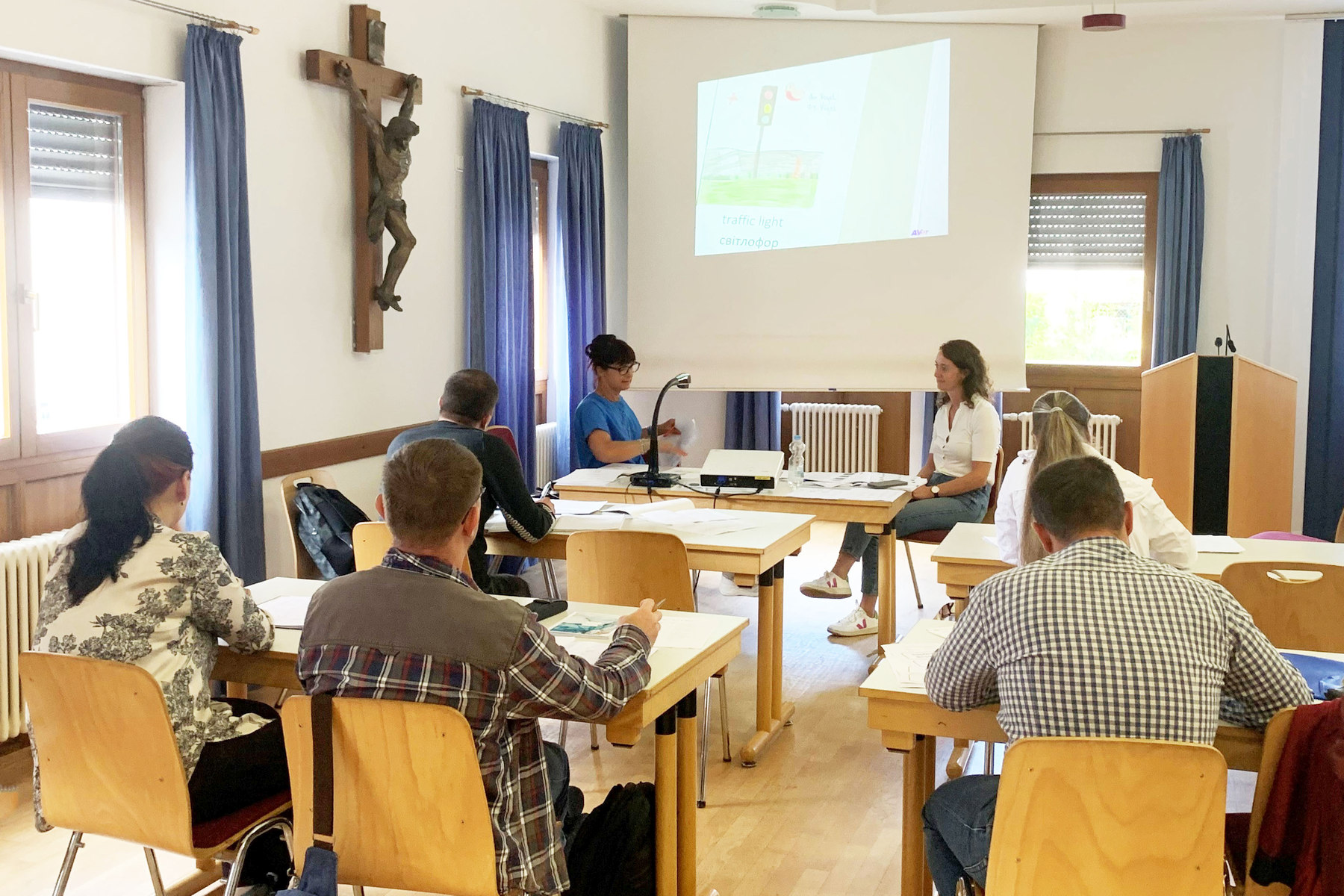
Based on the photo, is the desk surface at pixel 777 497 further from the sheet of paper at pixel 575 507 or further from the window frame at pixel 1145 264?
the window frame at pixel 1145 264

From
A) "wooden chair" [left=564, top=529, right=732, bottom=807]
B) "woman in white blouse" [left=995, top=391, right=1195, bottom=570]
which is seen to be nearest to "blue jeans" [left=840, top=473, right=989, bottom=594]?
"woman in white blouse" [left=995, top=391, right=1195, bottom=570]

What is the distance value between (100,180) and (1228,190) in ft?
18.8

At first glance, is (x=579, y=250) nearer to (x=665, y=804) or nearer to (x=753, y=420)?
(x=753, y=420)

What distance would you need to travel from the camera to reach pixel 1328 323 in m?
6.68

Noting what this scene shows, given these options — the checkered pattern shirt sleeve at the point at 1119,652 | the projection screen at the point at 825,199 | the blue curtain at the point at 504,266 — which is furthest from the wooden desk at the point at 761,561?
the projection screen at the point at 825,199

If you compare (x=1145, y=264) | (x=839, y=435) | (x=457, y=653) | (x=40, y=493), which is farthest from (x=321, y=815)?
(x=1145, y=264)

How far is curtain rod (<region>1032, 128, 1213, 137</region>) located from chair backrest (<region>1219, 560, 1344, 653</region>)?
453 cm

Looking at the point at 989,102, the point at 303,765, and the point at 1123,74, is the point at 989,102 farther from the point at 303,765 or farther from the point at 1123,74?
the point at 303,765

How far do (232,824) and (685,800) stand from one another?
88 centimetres

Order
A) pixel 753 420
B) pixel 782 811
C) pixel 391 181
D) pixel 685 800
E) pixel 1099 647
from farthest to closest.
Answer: pixel 753 420 < pixel 391 181 < pixel 782 811 < pixel 685 800 < pixel 1099 647

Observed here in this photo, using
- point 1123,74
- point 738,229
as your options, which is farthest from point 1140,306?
point 738,229

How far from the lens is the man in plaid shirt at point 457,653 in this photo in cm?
192

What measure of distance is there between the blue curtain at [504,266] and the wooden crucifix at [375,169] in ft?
2.12

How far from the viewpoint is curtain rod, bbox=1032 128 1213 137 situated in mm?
6762
